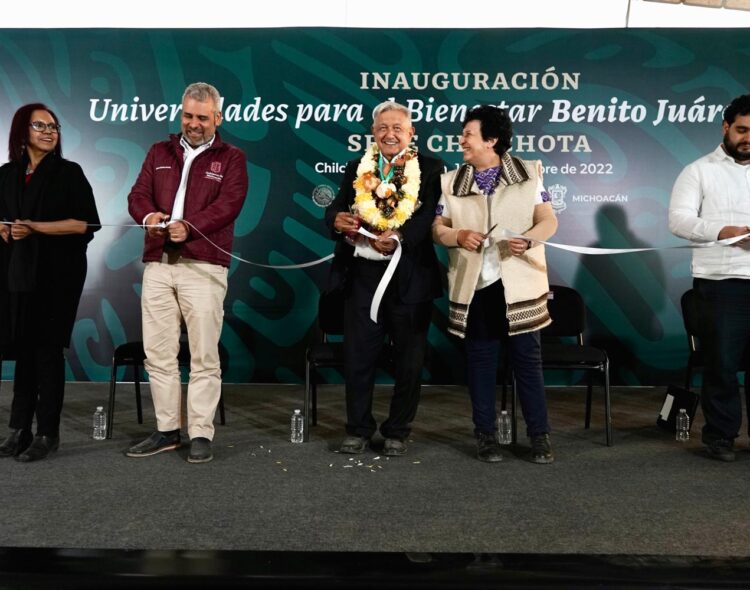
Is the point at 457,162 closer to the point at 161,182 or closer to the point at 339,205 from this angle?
the point at 339,205

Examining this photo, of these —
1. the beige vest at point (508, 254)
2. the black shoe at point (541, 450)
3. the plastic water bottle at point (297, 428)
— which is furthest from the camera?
the plastic water bottle at point (297, 428)

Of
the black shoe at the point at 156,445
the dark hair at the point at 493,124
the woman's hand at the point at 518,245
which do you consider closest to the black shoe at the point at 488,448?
the woman's hand at the point at 518,245

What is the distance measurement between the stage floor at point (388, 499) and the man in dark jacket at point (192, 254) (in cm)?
34

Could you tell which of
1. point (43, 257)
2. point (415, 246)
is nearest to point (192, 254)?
point (43, 257)

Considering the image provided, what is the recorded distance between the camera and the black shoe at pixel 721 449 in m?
3.81

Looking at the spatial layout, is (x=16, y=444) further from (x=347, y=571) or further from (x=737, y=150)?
(x=737, y=150)

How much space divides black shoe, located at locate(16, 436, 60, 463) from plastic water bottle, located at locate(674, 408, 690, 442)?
10.9ft

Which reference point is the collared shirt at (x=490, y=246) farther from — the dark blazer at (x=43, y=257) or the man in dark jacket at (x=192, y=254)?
the dark blazer at (x=43, y=257)

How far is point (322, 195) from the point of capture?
5.96 meters

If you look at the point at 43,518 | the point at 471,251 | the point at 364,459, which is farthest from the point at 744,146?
the point at 43,518

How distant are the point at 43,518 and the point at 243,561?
1.27 meters

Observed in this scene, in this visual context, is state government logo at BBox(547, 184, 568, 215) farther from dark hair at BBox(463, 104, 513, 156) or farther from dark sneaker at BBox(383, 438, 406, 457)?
dark sneaker at BBox(383, 438, 406, 457)

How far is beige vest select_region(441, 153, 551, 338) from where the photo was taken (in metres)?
3.64

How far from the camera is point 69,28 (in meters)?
5.97
